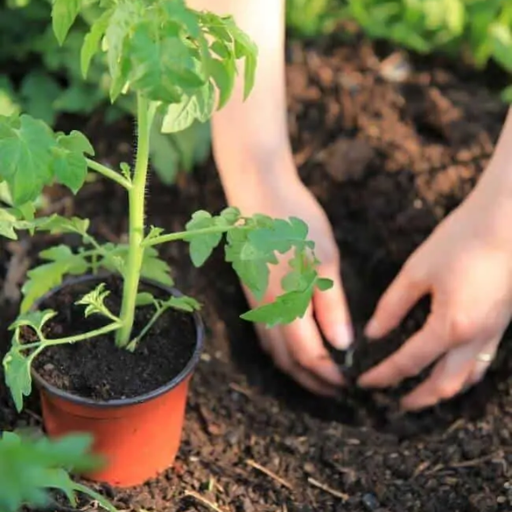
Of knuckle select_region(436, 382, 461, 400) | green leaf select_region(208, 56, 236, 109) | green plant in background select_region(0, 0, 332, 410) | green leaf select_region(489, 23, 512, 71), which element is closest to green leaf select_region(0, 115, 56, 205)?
green plant in background select_region(0, 0, 332, 410)

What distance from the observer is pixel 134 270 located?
4.88ft

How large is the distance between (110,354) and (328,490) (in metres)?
0.42

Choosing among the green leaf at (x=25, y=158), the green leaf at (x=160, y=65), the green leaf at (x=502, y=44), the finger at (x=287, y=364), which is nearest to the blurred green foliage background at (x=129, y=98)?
the green leaf at (x=502, y=44)

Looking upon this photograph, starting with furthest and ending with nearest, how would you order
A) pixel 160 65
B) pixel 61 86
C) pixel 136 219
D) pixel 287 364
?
pixel 61 86 < pixel 287 364 < pixel 136 219 < pixel 160 65

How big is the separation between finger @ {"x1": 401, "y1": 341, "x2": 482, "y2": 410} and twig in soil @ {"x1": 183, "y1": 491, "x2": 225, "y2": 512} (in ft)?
1.58

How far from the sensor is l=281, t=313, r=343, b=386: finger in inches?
70.8

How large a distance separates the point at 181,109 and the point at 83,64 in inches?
5.8

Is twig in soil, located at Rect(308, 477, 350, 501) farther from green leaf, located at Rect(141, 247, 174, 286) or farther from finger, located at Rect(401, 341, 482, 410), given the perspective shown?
green leaf, located at Rect(141, 247, 174, 286)

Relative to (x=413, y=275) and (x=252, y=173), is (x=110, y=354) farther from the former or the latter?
(x=413, y=275)

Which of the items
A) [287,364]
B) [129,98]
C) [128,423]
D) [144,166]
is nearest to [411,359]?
[287,364]

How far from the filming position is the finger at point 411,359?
1785 millimetres

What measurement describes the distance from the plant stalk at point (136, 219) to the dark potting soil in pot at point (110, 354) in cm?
4

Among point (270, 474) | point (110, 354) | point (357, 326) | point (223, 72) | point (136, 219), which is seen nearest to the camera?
point (223, 72)

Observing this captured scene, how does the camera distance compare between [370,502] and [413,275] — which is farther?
[413,275]
